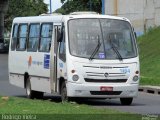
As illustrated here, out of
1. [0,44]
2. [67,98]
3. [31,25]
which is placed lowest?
[0,44]

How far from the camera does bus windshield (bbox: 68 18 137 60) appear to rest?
20984 millimetres

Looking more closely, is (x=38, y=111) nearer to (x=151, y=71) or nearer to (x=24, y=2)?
(x=151, y=71)

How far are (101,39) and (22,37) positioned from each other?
4.57 meters

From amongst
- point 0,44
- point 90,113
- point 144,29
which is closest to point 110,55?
point 90,113

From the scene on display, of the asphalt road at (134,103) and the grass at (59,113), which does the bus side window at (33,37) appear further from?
the grass at (59,113)

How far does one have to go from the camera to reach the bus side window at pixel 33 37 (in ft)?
77.5

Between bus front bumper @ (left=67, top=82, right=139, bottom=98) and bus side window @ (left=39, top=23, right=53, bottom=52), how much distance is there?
231 centimetres

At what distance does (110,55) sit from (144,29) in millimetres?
30644

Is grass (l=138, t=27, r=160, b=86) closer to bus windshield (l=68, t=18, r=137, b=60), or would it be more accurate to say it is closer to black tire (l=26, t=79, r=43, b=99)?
black tire (l=26, t=79, r=43, b=99)

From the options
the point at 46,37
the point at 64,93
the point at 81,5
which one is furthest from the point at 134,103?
the point at 81,5

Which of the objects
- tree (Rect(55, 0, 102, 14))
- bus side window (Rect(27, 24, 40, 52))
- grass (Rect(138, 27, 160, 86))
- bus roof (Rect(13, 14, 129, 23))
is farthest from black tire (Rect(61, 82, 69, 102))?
tree (Rect(55, 0, 102, 14))

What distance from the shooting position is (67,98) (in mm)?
21062

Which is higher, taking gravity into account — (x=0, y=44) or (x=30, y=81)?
(x=30, y=81)

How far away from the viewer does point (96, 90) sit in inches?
814
